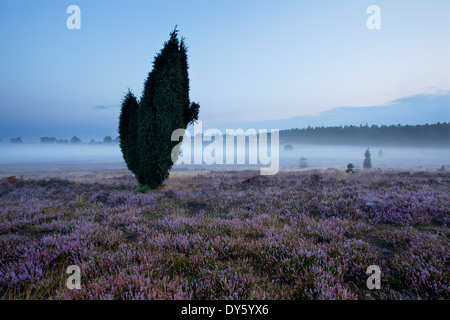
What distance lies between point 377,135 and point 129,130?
507ft

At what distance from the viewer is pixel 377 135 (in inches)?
5074

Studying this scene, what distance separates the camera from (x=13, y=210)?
309 inches

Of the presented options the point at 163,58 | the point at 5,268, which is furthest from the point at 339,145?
the point at 5,268

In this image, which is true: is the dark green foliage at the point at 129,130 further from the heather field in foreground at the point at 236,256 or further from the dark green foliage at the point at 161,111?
the heather field in foreground at the point at 236,256

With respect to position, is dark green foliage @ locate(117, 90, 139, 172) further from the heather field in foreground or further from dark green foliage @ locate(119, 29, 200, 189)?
the heather field in foreground

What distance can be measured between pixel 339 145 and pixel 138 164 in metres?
151

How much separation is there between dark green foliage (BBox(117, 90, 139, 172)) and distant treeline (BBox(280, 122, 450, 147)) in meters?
150

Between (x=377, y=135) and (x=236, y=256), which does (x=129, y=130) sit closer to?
(x=236, y=256)

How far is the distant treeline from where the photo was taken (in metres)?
114

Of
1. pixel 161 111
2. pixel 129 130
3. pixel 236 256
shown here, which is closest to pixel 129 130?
pixel 129 130

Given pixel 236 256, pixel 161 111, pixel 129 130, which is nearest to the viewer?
pixel 236 256

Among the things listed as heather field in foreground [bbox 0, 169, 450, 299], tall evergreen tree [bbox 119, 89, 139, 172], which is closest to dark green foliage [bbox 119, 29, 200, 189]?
tall evergreen tree [bbox 119, 89, 139, 172]

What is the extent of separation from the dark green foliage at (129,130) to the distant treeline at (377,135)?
149680 mm
